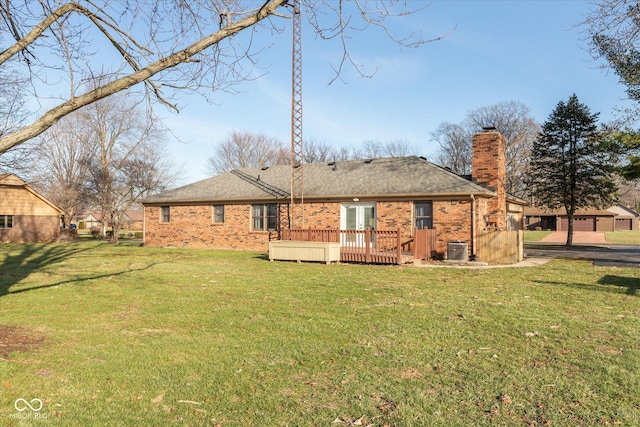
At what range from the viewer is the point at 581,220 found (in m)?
54.8

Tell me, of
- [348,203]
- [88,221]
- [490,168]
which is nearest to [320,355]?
[348,203]

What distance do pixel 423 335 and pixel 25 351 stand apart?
5.13m

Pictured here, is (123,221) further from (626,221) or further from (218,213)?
(626,221)

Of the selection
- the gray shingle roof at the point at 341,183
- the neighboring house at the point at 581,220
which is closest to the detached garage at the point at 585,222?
the neighboring house at the point at 581,220

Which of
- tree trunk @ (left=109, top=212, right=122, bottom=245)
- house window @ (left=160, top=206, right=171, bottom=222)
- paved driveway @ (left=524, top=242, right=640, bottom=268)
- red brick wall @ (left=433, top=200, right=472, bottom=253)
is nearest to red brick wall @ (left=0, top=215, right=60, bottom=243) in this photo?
tree trunk @ (left=109, top=212, right=122, bottom=245)

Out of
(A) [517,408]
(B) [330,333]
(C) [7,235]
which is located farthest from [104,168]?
(A) [517,408]

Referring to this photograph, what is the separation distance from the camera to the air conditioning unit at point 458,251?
15688mm

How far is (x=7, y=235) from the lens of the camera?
2888 cm

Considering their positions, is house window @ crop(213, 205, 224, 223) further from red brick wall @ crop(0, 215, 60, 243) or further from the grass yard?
red brick wall @ crop(0, 215, 60, 243)

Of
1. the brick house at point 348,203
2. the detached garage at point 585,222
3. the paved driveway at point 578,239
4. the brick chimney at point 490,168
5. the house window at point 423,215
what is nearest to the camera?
the brick house at point 348,203

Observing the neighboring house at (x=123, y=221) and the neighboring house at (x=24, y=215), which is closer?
the neighboring house at (x=24, y=215)

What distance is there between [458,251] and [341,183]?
277 inches

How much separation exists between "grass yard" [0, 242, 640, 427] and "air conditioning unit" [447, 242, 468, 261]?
556 cm

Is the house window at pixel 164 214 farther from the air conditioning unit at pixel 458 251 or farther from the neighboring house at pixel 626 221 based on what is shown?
the neighboring house at pixel 626 221
